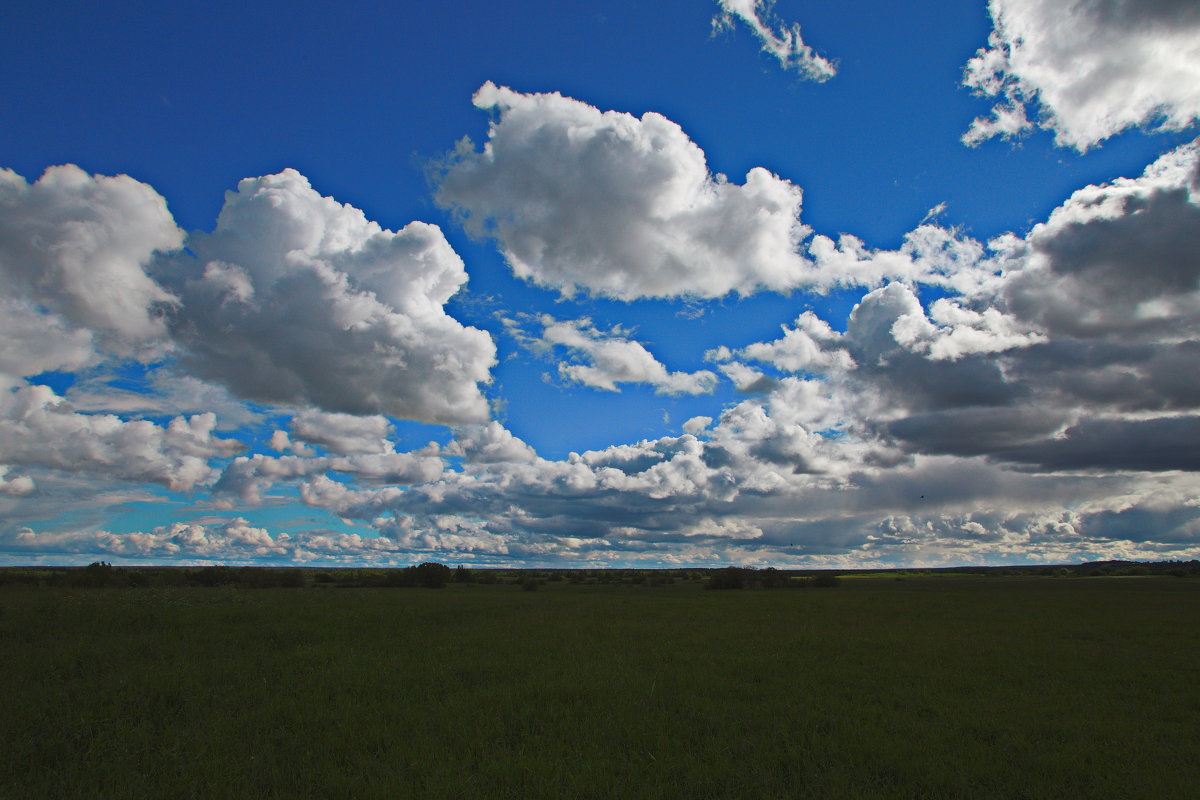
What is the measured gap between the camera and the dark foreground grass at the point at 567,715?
9711mm

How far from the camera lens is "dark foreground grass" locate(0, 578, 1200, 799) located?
971 centimetres

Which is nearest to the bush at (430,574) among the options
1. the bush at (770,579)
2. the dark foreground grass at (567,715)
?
the bush at (770,579)

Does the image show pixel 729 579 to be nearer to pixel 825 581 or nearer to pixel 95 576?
pixel 825 581

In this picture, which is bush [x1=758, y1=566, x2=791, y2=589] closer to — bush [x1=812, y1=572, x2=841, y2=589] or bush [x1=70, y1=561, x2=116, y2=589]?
bush [x1=812, y1=572, x2=841, y2=589]

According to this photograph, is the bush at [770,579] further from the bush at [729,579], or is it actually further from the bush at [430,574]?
the bush at [430,574]

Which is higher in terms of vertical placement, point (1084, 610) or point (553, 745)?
point (553, 745)

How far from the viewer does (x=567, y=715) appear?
13.4 metres

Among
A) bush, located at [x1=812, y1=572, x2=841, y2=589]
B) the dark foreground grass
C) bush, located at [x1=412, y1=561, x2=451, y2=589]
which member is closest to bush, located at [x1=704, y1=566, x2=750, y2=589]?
bush, located at [x1=812, y1=572, x2=841, y2=589]

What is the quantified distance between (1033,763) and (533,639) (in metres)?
19.2

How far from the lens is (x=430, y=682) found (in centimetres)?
1666

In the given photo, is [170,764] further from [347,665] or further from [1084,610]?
[1084,610]

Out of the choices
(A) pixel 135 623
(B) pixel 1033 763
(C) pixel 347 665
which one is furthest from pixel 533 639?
(B) pixel 1033 763

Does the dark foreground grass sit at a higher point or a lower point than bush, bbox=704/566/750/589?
higher

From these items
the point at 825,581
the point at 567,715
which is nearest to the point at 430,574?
the point at 825,581
